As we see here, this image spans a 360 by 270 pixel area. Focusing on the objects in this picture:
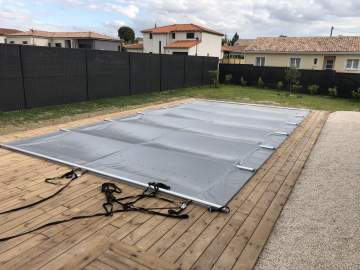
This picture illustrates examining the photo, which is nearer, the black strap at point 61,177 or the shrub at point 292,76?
the black strap at point 61,177

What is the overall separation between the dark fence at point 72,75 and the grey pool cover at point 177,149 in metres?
2.41

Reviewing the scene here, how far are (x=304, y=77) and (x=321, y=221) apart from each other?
12449 mm

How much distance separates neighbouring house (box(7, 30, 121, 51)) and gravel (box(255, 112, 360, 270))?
36.8 metres

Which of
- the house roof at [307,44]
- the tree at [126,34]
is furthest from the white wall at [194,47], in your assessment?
the tree at [126,34]

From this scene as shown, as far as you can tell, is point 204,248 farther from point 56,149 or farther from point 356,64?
point 356,64

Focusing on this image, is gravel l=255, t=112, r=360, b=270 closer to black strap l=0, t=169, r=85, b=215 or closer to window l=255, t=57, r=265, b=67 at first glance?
black strap l=0, t=169, r=85, b=215

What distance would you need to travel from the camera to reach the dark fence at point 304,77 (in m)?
12.4

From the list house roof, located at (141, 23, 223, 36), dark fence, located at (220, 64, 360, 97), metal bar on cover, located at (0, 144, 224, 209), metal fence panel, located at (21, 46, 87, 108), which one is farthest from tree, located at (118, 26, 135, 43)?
metal bar on cover, located at (0, 144, 224, 209)

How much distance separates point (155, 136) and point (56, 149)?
158 centimetres

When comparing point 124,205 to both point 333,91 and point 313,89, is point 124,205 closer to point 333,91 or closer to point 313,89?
point 333,91

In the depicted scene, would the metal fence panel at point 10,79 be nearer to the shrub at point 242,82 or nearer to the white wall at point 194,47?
the shrub at point 242,82

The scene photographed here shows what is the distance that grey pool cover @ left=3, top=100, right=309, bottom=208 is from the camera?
332 cm

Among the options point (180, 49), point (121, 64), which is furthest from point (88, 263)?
point (180, 49)

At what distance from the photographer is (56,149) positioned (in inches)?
167
